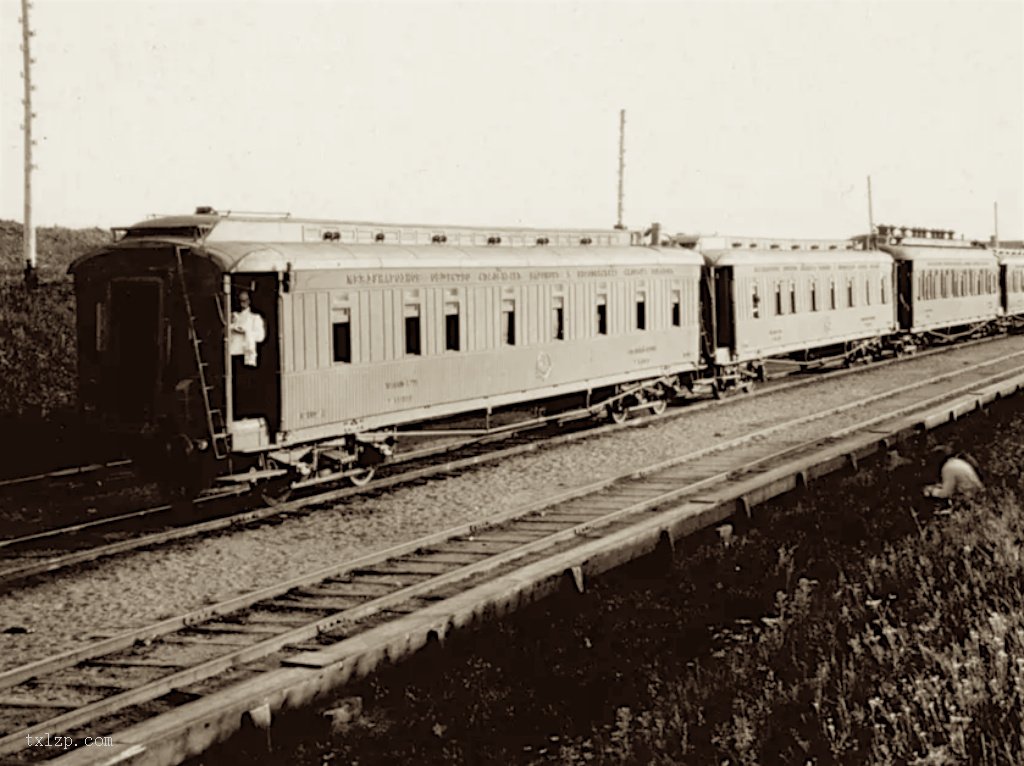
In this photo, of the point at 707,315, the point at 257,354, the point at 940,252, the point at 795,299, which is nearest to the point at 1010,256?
the point at 940,252

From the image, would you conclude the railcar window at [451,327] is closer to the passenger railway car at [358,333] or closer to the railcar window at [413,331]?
the passenger railway car at [358,333]

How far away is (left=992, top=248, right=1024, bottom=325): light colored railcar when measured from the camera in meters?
53.6

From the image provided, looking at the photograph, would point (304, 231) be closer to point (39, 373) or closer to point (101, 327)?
point (101, 327)

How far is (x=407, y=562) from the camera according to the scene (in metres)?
12.5

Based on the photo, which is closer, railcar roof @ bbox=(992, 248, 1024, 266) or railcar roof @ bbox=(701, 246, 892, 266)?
railcar roof @ bbox=(701, 246, 892, 266)

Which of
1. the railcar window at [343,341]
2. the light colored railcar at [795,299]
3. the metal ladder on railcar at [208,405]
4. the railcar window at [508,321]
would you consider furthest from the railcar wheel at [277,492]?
the light colored railcar at [795,299]

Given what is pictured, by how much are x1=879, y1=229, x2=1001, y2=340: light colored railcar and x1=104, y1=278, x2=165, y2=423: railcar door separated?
30108 millimetres

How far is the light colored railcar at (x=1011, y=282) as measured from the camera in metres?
53.6

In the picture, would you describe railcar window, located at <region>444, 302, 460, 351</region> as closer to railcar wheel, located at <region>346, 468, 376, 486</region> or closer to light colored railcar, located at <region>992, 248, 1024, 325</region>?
railcar wheel, located at <region>346, 468, 376, 486</region>

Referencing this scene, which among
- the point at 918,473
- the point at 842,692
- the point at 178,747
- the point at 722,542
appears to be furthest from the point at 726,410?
the point at 178,747

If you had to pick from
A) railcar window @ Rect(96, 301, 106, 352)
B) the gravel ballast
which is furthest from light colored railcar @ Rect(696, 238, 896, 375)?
railcar window @ Rect(96, 301, 106, 352)

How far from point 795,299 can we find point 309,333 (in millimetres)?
18980

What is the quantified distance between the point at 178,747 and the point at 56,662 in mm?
3126

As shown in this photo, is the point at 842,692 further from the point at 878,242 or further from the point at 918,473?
the point at 878,242
